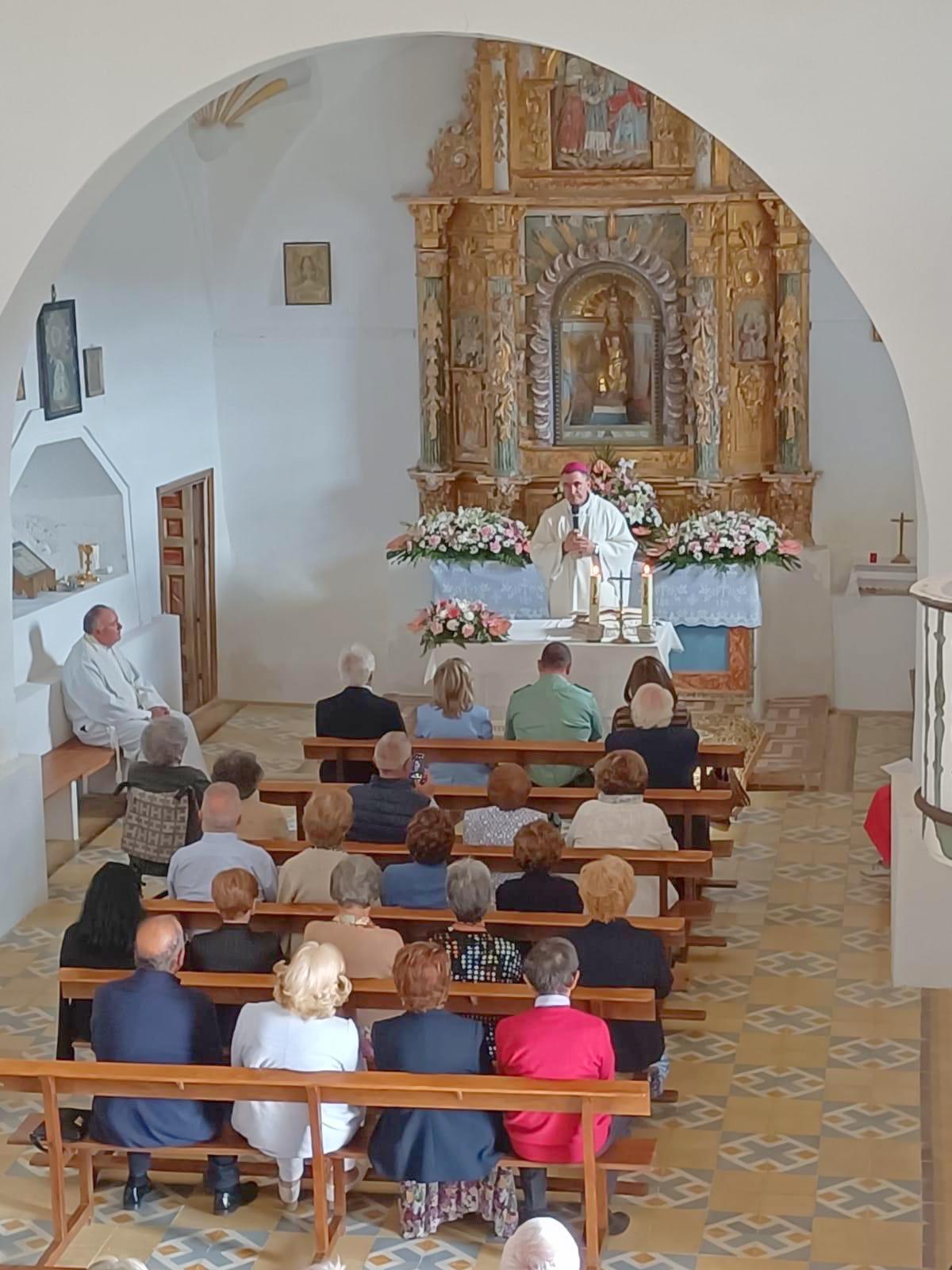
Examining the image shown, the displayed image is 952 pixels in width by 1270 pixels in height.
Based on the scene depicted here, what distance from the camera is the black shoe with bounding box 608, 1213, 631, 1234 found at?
20.3 ft

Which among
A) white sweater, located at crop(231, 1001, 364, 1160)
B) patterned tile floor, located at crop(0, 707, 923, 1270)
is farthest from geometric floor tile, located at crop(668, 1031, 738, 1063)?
white sweater, located at crop(231, 1001, 364, 1160)

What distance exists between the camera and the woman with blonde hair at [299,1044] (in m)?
5.96

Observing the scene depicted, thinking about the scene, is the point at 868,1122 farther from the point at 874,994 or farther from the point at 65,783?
the point at 65,783

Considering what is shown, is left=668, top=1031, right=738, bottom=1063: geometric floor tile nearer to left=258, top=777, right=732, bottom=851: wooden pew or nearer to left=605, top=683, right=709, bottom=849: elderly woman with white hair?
left=258, top=777, right=732, bottom=851: wooden pew

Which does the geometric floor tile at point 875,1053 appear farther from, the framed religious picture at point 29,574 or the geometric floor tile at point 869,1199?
the framed religious picture at point 29,574

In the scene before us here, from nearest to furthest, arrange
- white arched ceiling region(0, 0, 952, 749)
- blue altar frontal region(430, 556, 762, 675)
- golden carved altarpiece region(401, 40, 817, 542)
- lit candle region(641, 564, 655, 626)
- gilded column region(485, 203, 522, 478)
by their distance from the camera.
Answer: white arched ceiling region(0, 0, 952, 749)
lit candle region(641, 564, 655, 626)
blue altar frontal region(430, 556, 762, 675)
golden carved altarpiece region(401, 40, 817, 542)
gilded column region(485, 203, 522, 478)

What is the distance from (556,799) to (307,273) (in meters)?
6.98

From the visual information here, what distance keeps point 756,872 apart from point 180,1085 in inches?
186

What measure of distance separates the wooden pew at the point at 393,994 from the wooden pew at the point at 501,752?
278 centimetres

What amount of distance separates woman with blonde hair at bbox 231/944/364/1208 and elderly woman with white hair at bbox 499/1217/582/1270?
1.82m

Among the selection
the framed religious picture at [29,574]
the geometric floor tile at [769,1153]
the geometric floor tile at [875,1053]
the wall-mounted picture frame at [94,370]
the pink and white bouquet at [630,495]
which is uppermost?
the wall-mounted picture frame at [94,370]

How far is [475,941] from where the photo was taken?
669 cm

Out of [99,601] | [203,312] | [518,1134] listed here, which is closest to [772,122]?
[518,1134]

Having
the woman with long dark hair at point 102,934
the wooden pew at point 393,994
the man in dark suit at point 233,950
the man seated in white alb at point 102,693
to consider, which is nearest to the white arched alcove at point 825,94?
the wooden pew at point 393,994
